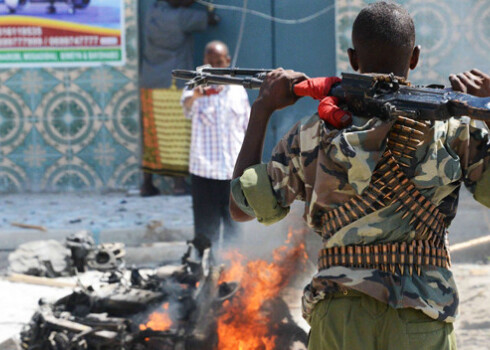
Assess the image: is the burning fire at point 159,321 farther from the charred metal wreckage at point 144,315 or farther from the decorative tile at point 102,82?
the decorative tile at point 102,82

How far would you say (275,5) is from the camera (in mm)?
8047

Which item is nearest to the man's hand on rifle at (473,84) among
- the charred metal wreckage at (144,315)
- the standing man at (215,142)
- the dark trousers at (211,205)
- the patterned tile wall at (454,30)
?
the charred metal wreckage at (144,315)

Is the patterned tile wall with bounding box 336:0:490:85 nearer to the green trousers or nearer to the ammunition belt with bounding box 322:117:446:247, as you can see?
the ammunition belt with bounding box 322:117:446:247

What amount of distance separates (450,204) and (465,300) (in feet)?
10.8

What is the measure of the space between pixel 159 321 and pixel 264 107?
8.05ft

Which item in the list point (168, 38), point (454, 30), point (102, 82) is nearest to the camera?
point (454, 30)

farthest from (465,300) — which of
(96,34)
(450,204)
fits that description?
(96,34)

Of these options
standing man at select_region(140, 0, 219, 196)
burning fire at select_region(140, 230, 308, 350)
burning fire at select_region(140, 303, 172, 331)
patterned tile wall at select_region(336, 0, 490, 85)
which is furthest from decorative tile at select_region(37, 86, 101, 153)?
burning fire at select_region(140, 303, 172, 331)

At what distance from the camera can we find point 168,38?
836cm

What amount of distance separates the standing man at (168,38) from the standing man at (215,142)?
208cm

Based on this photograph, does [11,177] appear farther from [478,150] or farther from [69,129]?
[478,150]

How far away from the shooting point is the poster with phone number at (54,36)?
8617 millimetres

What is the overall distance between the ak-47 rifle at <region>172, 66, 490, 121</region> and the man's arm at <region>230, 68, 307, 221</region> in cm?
14

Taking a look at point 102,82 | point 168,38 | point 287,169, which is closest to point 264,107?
point 287,169
